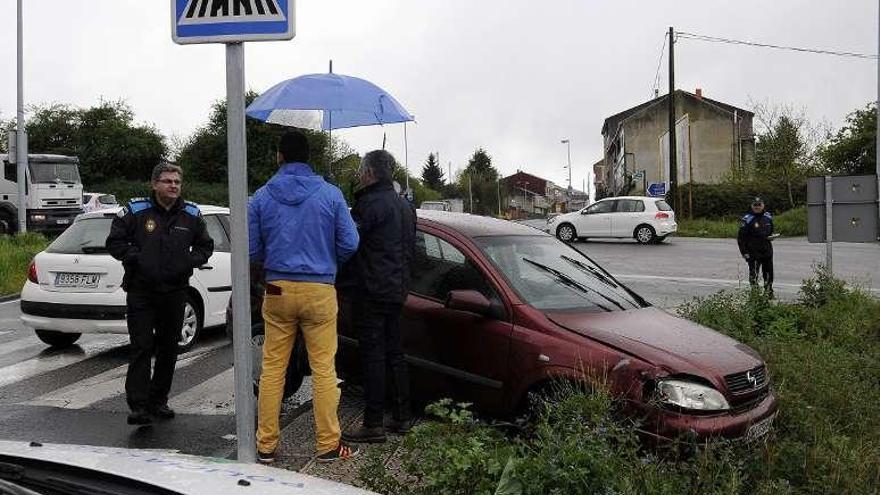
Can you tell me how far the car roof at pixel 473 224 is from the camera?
5.66m

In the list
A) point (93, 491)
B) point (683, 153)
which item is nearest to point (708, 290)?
point (93, 491)

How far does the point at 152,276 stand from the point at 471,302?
2151 millimetres

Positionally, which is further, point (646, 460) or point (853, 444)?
point (853, 444)

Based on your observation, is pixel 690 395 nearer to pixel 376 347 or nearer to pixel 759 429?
pixel 759 429

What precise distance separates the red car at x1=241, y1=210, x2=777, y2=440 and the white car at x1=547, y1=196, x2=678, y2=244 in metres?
20.5

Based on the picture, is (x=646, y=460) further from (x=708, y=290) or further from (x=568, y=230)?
(x=568, y=230)

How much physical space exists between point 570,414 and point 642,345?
0.84 metres

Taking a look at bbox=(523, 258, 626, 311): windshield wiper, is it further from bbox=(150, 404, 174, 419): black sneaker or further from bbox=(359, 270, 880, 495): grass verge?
bbox=(150, 404, 174, 419): black sneaker

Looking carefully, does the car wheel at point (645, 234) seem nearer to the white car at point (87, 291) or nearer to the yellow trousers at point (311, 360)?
the white car at point (87, 291)

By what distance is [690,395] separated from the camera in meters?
4.30

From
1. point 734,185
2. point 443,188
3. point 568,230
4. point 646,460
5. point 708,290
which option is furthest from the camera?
point 443,188

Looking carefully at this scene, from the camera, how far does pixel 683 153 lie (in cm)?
4631

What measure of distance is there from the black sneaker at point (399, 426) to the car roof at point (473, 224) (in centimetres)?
131

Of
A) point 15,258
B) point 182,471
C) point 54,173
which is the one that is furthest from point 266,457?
point 54,173
